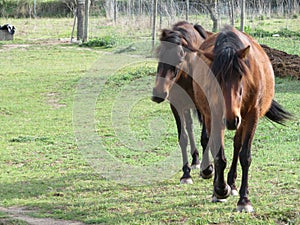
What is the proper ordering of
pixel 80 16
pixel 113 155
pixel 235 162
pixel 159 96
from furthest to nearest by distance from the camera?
pixel 80 16 → pixel 113 155 → pixel 159 96 → pixel 235 162

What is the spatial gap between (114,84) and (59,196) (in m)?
9.47

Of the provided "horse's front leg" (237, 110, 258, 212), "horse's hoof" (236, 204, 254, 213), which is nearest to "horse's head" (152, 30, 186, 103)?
"horse's front leg" (237, 110, 258, 212)

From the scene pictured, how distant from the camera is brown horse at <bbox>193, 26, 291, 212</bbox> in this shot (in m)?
5.69

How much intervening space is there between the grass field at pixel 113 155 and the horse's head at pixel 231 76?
44.0 inches

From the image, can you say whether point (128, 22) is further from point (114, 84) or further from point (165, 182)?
point (165, 182)

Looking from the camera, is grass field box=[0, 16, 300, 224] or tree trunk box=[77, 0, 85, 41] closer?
grass field box=[0, 16, 300, 224]

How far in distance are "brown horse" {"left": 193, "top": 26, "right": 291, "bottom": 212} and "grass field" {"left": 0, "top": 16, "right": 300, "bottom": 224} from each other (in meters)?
0.48

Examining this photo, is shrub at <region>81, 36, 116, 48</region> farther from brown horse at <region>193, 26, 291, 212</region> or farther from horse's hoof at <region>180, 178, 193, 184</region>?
brown horse at <region>193, 26, 291, 212</region>

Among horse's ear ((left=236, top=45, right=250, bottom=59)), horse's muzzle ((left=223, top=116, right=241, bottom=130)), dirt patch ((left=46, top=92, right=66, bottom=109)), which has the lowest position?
dirt patch ((left=46, top=92, right=66, bottom=109))

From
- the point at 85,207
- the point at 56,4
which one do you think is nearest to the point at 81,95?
the point at 85,207

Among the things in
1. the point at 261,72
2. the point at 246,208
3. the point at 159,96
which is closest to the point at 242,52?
the point at 261,72

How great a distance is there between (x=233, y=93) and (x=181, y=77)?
6.99 ft

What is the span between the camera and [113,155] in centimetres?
961

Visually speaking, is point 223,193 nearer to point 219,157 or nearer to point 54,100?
point 219,157
